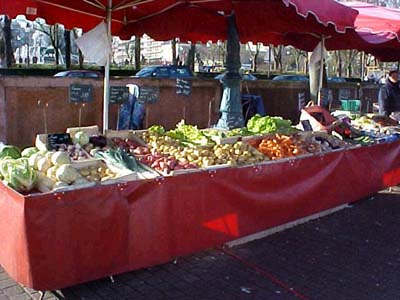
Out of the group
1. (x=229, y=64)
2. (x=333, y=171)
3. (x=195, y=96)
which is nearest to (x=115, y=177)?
(x=333, y=171)

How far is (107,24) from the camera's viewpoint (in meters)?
6.25

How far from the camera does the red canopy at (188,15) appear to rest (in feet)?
19.7

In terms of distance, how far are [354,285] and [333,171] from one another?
6.91 ft

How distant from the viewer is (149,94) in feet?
31.1

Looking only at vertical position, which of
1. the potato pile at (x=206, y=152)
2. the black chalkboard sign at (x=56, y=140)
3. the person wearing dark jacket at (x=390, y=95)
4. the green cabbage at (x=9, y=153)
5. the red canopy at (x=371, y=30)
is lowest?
the potato pile at (x=206, y=152)

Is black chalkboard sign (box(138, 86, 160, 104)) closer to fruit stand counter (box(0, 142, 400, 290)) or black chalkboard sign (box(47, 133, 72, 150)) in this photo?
black chalkboard sign (box(47, 133, 72, 150))

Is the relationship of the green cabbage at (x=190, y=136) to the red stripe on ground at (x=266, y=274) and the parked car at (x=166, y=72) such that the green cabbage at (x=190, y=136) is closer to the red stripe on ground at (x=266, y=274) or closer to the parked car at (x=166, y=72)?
the red stripe on ground at (x=266, y=274)

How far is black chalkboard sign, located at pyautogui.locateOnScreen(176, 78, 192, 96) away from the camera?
9906 millimetres

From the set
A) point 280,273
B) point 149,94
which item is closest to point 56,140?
point 280,273

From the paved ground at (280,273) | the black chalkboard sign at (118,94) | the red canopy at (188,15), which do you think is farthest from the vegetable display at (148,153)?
the black chalkboard sign at (118,94)

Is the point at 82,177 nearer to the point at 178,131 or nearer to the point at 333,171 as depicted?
the point at 178,131

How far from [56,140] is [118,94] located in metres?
3.54

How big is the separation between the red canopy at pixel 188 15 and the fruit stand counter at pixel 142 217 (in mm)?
1902

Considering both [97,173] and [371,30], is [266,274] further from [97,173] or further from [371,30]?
[371,30]
